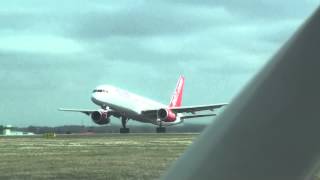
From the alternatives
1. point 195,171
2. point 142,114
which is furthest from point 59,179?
point 142,114

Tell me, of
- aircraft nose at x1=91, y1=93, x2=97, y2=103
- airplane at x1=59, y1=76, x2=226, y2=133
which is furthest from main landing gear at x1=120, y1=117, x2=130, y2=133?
aircraft nose at x1=91, y1=93, x2=97, y2=103

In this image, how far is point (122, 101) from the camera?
5659 centimetres

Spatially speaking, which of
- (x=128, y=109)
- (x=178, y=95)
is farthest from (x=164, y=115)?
(x=178, y=95)

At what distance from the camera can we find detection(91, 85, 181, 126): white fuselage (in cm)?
5515

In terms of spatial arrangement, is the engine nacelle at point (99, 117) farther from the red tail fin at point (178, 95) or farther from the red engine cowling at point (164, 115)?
the red tail fin at point (178, 95)

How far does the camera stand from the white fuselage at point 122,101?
55.2m

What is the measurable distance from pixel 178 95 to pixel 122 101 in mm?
19859

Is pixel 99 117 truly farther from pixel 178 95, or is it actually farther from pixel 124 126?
pixel 178 95

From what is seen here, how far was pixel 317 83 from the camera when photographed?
1.48 meters

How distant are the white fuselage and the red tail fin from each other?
11773mm

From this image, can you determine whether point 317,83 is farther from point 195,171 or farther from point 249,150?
point 195,171

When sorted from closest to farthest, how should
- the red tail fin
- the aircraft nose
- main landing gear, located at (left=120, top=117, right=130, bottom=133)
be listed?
1. the aircraft nose
2. main landing gear, located at (left=120, top=117, right=130, bottom=133)
3. the red tail fin

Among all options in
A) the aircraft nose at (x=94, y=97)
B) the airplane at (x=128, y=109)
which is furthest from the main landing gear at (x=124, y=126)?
the aircraft nose at (x=94, y=97)

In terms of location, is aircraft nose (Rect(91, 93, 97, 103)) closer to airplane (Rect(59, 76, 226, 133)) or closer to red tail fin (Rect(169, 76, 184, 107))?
airplane (Rect(59, 76, 226, 133))
